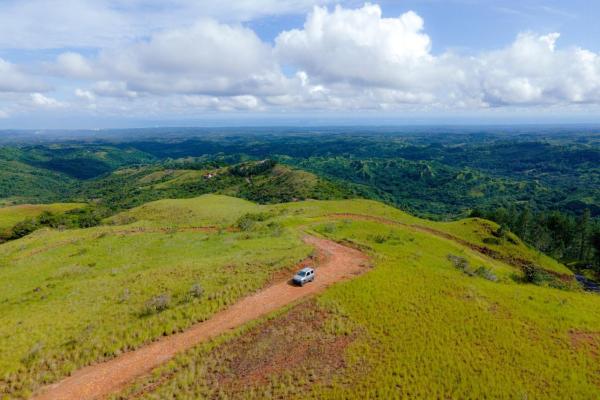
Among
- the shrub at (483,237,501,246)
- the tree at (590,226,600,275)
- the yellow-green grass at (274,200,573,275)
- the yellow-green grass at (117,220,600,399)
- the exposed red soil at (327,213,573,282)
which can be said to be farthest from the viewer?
the tree at (590,226,600,275)

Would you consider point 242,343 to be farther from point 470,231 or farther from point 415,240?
point 470,231

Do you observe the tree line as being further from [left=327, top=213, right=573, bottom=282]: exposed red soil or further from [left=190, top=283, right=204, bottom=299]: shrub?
[left=190, top=283, right=204, bottom=299]: shrub

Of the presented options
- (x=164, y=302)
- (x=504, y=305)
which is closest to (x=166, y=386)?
(x=164, y=302)

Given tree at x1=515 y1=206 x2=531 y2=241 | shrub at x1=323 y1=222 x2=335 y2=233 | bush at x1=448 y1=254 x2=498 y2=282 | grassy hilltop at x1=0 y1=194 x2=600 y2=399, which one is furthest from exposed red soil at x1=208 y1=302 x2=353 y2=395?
tree at x1=515 y1=206 x2=531 y2=241

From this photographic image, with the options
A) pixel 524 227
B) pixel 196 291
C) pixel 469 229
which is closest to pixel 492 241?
pixel 469 229

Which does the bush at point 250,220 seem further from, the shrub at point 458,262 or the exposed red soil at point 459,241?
the shrub at point 458,262

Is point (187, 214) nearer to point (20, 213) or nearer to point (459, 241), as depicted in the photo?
point (459, 241)

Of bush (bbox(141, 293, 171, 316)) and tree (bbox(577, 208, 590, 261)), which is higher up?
bush (bbox(141, 293, 171, 316))
